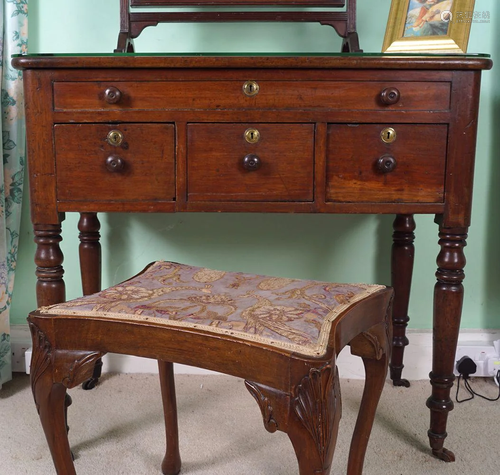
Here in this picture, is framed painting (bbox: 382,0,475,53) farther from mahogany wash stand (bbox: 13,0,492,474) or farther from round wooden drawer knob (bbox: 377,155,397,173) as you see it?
round wooden drawer knob (bbox: 377,155,397,173)

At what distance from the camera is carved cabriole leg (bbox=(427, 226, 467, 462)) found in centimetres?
126

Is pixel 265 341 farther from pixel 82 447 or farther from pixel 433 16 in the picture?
pixel 433 16

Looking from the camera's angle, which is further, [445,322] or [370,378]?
[445,322]

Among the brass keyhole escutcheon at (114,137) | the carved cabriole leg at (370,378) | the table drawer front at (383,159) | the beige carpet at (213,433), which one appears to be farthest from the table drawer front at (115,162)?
the beige carpet at (213,433)

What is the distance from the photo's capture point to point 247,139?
1.20 m

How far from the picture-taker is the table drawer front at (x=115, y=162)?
3.96ft

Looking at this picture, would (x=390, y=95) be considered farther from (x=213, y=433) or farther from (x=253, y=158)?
(x=213, y=433)

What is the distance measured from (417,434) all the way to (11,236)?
3.97ft

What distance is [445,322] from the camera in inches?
50.6

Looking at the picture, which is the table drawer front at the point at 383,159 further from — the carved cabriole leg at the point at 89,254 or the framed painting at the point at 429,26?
the carved cabriole leg at the point at 89,254

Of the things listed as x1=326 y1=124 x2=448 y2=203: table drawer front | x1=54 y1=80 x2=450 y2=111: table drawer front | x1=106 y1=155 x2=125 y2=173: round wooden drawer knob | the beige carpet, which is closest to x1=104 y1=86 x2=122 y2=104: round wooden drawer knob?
x1=54 y1=80 x2=450 y2=111: table drawer front

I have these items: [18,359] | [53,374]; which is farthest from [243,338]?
[18,359]

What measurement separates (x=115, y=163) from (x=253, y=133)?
→ 281 mm

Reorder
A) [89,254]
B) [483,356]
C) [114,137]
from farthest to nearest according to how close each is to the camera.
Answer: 1. [483,356]
2. [89,254]
3. [114,137]
